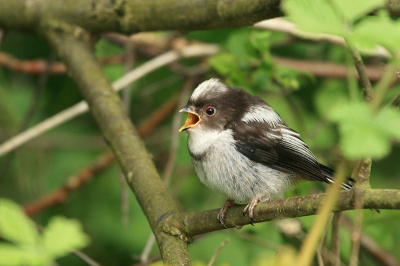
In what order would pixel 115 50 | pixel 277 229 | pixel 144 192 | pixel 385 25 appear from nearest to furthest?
pixel 385 25, pixel 144 192, pixel 277 229, pixel 115 50

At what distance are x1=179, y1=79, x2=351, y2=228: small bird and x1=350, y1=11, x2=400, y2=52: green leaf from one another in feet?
5.70

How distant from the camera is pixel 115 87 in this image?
3709 millimetres

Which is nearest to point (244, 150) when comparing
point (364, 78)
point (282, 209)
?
point (282, 209)

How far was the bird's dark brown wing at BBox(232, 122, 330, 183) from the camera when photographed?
2.90 m

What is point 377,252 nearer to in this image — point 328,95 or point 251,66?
point 328,95

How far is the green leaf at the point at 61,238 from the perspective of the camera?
108cm

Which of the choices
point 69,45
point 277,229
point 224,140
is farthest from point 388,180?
point 69,45

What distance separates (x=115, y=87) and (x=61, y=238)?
107 inches

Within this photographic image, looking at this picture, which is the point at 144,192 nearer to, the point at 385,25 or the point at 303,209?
the point at 303,209

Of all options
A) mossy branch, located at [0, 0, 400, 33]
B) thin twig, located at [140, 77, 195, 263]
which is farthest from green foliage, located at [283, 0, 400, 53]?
thin twig, located at [140, 77, 195, 263]

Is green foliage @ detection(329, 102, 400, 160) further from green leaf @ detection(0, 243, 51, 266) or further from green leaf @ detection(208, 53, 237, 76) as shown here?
green leaf @ detection(208, 53, 237, 76)

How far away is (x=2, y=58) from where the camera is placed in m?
4.65

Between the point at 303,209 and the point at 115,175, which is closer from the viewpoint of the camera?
the point at 303,209

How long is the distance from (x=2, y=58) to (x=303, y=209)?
12.4 feet
